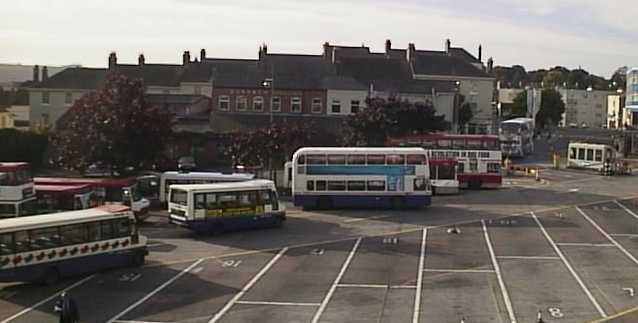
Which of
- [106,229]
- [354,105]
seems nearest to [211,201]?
[106,229]

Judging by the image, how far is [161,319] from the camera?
24.2 m

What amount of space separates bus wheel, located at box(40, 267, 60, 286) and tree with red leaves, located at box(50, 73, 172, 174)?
21.5 m

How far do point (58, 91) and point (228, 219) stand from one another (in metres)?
54.6

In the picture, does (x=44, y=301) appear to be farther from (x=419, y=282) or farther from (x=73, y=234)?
(x=419, y=282)

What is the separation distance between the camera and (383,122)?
69562 mm

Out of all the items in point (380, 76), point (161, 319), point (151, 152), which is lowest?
point (161, 319)

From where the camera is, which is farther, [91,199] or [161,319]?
[91,199]

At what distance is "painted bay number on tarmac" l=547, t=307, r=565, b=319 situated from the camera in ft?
80.4

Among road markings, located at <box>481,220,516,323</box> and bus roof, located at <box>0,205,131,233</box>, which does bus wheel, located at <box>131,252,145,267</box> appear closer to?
bus roof, located at <box>0,205,131,233</box>

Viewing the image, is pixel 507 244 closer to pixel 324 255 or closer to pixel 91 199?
pixel 324 255

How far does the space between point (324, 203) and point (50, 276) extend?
21.2 m

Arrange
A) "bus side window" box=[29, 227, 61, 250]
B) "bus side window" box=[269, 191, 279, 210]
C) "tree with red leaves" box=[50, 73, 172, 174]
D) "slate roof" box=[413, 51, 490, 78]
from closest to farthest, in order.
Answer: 1. "bus side window" box=[29, 227, 61, 250]
2. "bus side window" box=[269, 191, 279, 210]
3. "tree with red leaves" box=[50, 73, 172, 174]
4. "slate roof" box=[413, 51, 490, 78]

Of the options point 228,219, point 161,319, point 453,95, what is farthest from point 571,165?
point 161,319

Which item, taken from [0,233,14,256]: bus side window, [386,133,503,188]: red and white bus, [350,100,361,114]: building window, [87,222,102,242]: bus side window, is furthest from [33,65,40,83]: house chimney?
[0,233,14,256]: bus side window
